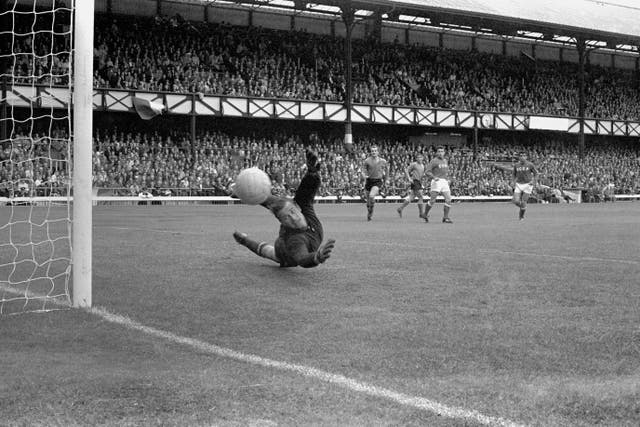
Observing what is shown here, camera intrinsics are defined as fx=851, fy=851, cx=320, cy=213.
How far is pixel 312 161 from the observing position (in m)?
8.89

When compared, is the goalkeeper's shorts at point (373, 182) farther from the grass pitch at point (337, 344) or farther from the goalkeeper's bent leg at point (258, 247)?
the goalkeeper's bent leg at point (258, 247)

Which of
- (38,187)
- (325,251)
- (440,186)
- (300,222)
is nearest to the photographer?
(325,251)

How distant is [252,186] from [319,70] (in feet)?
135

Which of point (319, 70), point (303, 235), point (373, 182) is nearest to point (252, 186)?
point (303, 235)

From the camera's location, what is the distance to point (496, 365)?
16.0ft

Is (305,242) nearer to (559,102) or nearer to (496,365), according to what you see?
(496,365)

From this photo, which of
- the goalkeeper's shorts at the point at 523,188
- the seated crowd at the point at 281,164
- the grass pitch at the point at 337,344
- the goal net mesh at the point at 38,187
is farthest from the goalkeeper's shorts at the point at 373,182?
the grass pitch at the point at 337,344

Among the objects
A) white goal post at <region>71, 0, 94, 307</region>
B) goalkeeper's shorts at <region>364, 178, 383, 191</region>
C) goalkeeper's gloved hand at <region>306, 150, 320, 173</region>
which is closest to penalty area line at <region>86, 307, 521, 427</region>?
white goal post at <region>71, 0, 94, 307</region>

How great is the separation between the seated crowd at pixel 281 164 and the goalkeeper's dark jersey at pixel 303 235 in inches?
838

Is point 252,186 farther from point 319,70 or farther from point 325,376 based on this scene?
point 319,70

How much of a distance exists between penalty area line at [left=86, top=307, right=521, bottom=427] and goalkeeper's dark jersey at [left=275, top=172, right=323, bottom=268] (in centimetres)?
297

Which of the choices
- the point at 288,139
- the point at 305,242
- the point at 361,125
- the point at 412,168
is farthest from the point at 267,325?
the point at 361,125

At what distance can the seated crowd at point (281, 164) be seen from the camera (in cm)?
3672

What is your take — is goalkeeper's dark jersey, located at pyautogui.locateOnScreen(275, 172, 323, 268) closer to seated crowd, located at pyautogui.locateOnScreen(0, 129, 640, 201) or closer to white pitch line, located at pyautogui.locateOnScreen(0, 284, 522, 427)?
white pitch line, located at pyautogui.locateOnScreen(0, 284, 522, 427)
